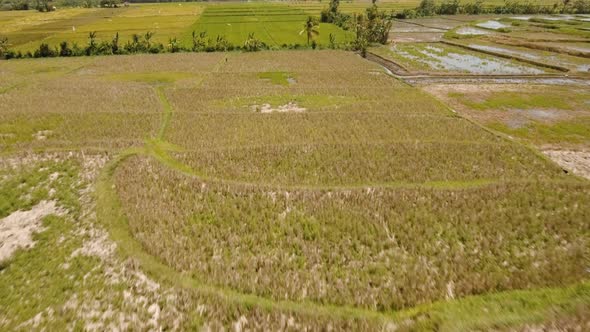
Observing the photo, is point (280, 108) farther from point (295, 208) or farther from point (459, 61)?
point (459, 61)

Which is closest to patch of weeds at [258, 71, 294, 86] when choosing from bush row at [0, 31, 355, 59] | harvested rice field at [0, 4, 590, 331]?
harvested rice field at [0, 4, 590, 331]

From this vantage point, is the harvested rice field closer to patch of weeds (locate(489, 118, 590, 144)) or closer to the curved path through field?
the curved path through field

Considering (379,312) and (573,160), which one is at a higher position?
Result: (573,160)

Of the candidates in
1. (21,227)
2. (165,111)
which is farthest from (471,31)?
(21,227)

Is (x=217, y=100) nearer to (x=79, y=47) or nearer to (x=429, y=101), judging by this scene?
(x=429, y=101)

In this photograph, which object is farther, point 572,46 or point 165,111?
point 572,46

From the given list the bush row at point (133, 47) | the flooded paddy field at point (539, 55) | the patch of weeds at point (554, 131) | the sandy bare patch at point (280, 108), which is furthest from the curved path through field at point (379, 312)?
the bush row at point (133, 47)
